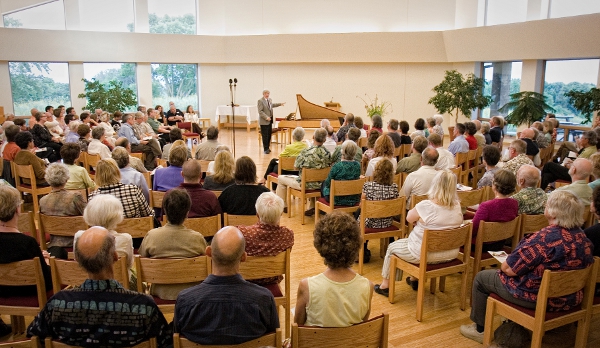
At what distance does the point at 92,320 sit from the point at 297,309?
3.23ft

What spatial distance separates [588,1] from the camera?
37.4 feet

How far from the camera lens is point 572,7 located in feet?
38.4

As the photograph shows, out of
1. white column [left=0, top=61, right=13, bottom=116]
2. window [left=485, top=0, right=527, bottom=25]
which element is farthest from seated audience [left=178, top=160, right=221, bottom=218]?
white column [left=0, top=61, right=13, bottom=116]

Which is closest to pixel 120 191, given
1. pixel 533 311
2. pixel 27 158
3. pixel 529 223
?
pixel 27 158

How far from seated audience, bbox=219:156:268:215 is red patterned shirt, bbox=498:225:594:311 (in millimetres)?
2164

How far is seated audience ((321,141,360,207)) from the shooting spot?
5.49 meters

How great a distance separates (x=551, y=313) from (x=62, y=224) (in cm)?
360

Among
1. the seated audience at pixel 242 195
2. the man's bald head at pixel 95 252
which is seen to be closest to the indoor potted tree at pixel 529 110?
the seated audience at pixel 242 195

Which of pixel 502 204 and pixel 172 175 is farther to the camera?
pixel 172 175

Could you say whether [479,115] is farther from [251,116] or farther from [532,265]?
[532,265]

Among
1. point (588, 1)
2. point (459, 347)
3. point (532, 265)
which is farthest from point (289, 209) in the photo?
point (588, 1)

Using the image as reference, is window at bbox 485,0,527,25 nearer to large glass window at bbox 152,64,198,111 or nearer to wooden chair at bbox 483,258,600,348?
large glass window at bbox 152,64,198,111

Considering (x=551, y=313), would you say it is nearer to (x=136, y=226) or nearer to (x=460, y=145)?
(x=136, y=226)

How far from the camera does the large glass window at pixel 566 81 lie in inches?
461
